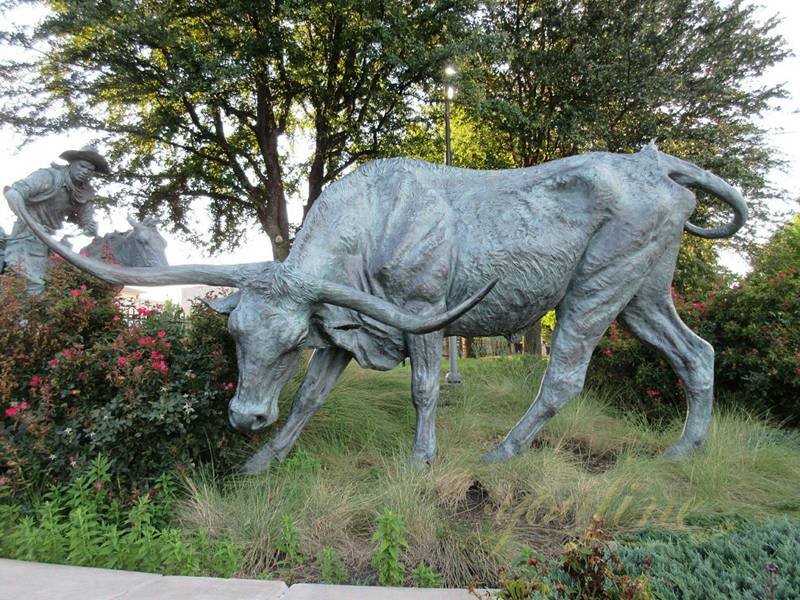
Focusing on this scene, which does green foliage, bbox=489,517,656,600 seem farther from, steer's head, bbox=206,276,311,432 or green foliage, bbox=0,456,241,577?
steer's head, bbox=206,276,311,432

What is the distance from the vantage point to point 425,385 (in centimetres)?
379

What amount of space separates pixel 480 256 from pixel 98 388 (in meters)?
2.64

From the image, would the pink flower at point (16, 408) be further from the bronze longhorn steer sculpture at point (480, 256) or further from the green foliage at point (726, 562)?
the green foliage at point (726, 562)

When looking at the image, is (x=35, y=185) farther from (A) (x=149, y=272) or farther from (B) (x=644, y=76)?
(B) (x=644, y=76)

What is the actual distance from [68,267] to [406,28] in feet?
24.6

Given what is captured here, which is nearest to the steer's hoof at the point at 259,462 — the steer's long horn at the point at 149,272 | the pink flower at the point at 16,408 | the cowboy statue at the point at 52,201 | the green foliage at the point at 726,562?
the steer's long horn at the point at 149,272

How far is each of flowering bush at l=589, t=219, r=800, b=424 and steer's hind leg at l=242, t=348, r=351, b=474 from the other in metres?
3.75

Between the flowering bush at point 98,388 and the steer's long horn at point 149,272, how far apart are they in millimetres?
507

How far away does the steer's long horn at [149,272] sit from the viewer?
3.20 meters

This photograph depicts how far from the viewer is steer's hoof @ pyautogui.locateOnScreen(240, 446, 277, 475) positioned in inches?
150

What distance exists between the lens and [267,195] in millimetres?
12219

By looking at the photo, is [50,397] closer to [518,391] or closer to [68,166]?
[68,166]

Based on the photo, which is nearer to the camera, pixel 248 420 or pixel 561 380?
pixel 248 420

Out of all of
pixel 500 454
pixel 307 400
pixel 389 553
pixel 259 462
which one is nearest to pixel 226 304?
pixel 307 400
